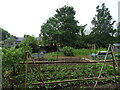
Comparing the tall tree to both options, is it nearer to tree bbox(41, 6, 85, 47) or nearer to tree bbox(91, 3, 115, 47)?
tree bbox(41, 6, 85, 47)

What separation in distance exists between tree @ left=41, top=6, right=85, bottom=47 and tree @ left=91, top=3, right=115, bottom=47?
329 centimetres

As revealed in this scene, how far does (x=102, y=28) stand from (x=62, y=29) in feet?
21.0

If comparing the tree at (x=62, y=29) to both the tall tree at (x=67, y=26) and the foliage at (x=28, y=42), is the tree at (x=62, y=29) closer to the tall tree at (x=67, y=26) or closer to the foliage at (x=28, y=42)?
the tall tree at (x=67, y=26)

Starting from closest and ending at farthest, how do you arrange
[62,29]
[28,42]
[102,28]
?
[28,42], [62,29], [102,28]

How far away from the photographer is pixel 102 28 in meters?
15.4

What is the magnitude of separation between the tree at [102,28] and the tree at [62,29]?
3.29m

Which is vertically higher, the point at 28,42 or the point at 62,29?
the point at 62,29

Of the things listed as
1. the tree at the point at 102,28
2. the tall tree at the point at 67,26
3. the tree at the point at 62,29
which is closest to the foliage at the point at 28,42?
the tree at the point at 62,29

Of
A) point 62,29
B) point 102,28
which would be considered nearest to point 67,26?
point 62,29

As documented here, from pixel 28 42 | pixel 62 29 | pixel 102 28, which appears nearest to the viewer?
pixel 28 42

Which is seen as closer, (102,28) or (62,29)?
(62,29)

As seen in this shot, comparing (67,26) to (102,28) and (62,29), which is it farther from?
(102,28)

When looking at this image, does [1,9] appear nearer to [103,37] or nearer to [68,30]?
[68,30]

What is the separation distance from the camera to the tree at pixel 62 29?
12.5 meters
